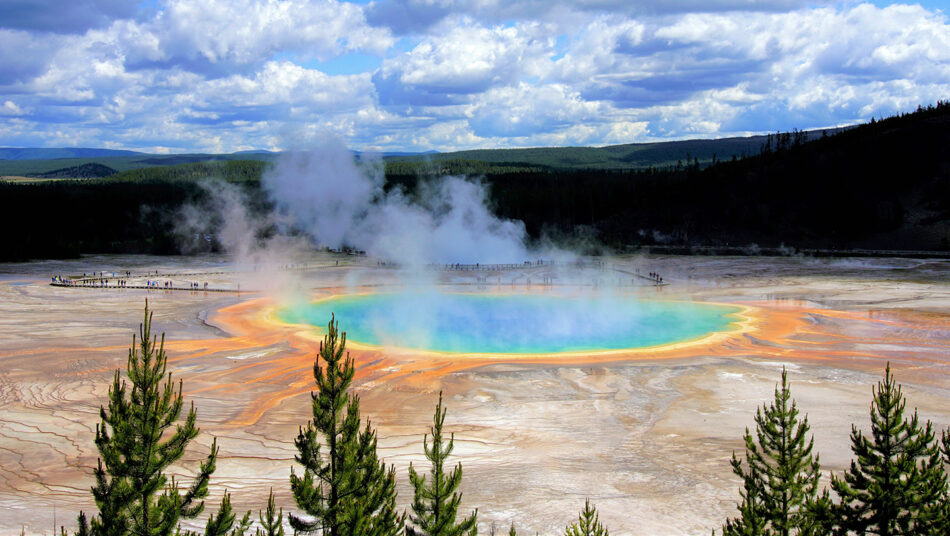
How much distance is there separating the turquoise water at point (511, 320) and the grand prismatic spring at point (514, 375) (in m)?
0.18

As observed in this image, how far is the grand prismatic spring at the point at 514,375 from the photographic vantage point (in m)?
13.7

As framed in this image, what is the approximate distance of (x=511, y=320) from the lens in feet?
108

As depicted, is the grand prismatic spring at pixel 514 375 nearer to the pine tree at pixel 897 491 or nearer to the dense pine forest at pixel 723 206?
the pine tree at pixel 897 491

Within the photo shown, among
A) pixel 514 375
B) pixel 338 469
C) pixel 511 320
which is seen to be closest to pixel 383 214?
pixel 511 320

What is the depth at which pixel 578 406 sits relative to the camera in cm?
1873

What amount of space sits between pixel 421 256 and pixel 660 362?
35.2 m

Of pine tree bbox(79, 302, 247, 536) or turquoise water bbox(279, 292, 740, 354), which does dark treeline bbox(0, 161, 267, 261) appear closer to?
turquoise water bbox(279, 292, 740, 354)

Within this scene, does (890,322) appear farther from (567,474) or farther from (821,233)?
(821,233)

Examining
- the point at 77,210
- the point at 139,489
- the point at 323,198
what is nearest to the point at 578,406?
the point at 139,489

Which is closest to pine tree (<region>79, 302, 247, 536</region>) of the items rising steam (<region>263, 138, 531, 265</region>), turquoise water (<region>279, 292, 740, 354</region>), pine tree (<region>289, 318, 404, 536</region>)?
pine tree (<region>289, 318, 404, 536</region>)

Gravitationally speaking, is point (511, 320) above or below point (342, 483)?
below

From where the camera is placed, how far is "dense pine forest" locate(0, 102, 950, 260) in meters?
67.0

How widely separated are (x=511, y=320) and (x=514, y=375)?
11321 millimetres

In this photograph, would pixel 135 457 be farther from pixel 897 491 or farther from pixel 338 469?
pixel 897 491
